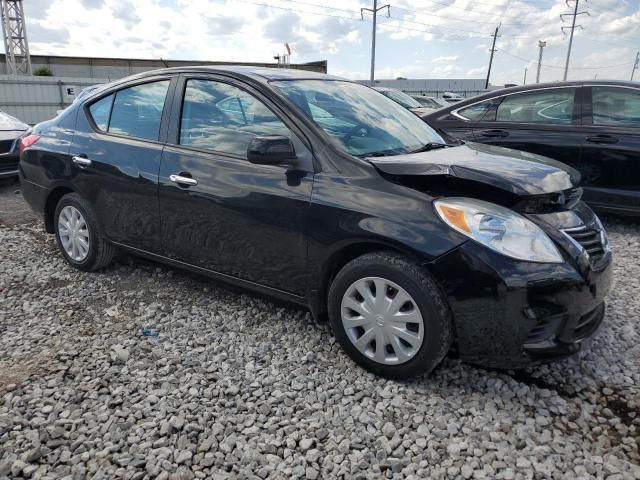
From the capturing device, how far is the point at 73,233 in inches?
→ 167

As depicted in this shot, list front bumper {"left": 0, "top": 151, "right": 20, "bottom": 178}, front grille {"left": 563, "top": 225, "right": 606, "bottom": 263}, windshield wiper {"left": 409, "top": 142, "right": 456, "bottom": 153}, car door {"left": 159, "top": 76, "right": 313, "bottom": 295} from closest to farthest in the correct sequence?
1. front grille {"left": 563, "top": 225, "right": 606, "bottom": 263}
2. car door {"left": 159, "top": 76, "right": 313, "bottom": 295}
3. windshield wiper {"left": 409, "top": 142, "right": 456, "bottom": 153}
4. front bumper {"left": 0, "top": 151, "right": 20, "bottom": 178}

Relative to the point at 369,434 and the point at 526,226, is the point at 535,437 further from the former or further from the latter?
the point at 526,226

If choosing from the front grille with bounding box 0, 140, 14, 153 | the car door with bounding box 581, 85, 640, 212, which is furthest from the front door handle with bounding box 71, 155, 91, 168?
the car door with bounding box 581, 85, 640, 212

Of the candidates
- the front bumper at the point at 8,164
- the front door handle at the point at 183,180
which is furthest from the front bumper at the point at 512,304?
the front bumper at the point at 8,164

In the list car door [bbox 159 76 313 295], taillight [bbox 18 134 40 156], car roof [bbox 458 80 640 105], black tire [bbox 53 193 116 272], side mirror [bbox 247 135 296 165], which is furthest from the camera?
car roof [bbox 458 80 640 105]

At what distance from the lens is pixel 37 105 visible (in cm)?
1858

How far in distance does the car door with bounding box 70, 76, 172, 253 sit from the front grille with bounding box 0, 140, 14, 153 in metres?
4.35

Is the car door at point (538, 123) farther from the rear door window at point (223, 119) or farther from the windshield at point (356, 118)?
the rear door window at point (223, 119)

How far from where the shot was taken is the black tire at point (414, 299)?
2.48 m

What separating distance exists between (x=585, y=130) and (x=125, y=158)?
4.40 m

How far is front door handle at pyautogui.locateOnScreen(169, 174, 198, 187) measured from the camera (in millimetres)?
3301

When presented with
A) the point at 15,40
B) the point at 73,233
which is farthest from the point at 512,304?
the point at 15,40

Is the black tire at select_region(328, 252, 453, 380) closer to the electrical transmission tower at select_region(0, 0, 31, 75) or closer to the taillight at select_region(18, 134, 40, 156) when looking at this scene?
the taillight at select_region(18, 134, 40, 156)

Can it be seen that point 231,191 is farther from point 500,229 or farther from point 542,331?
point 542,331
